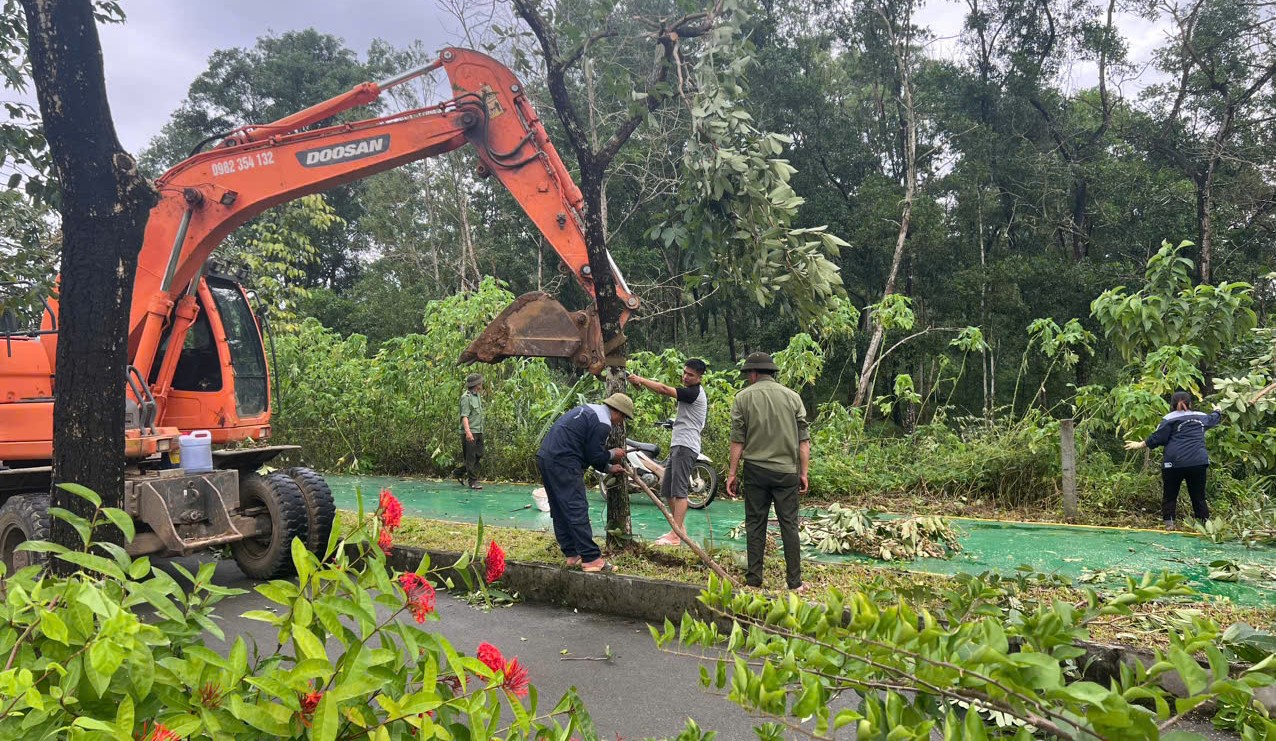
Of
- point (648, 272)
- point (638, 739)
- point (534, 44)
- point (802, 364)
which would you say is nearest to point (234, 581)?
point (638, 739)

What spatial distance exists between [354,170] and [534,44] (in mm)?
2345

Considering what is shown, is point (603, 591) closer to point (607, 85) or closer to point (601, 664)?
point (601, 664)

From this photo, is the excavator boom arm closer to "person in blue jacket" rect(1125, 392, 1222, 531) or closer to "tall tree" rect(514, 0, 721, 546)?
"tall tree" rect(514, 0, 721, 546)

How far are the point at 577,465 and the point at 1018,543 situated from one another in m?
4.54

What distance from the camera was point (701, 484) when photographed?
404 inches

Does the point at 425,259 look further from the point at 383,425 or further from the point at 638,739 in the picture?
the point at 638,739

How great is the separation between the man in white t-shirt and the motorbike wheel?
7.26 feet

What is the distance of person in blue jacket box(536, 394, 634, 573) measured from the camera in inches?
248

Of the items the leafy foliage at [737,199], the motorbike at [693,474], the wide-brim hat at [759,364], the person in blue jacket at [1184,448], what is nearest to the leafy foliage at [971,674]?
the leafy foliage at [737,199]

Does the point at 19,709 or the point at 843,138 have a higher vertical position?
the point at 843,138

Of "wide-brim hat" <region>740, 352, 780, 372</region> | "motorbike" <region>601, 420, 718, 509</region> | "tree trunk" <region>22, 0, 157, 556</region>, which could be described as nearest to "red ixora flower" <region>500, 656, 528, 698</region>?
"tree trunk" <region>22, 0, 157, 556</region>

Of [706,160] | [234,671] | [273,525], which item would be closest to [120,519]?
[234,671]

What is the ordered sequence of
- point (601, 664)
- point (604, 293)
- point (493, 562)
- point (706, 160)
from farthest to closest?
point (604, 293), point (706, 160), point (601, 664), point (493, 562)

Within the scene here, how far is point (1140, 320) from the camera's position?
758 cm
